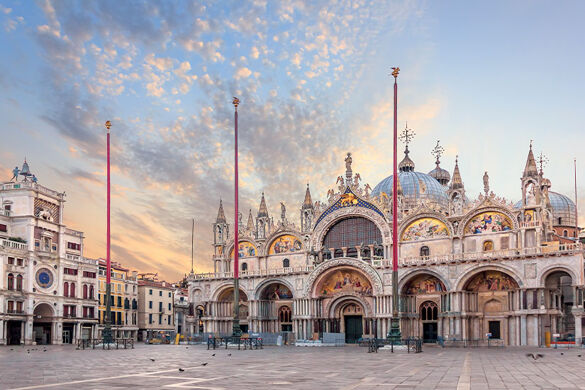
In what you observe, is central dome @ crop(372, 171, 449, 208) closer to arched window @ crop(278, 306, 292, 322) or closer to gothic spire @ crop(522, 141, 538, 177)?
arched window @ crop(278, 306, 292, 322)

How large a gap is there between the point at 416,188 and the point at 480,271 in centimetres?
2510

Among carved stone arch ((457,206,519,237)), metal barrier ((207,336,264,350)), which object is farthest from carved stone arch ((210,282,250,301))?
carved stone arch ((457,206,519,237))

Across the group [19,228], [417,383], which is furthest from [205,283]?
[417,383]

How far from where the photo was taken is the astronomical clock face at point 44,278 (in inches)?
2699

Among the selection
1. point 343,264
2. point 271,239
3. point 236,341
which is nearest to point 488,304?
point 343,264

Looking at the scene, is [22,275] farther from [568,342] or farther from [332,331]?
[568,342]

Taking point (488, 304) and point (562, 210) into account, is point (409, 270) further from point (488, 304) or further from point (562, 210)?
point (562, 210)

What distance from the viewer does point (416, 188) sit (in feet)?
264

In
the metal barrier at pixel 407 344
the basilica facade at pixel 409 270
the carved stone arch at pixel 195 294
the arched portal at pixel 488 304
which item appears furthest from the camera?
the carved stone arch at pixel 195 294

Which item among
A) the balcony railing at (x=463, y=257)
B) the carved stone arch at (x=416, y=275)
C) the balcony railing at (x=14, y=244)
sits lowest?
the carved stone arch at (x=416, y=275)

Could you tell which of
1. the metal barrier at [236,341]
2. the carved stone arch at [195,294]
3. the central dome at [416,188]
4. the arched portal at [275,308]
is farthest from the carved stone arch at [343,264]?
the central dome at [416,188]

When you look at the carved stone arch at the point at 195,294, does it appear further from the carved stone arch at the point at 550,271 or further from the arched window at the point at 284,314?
the carved stone arch at the point at 550,271

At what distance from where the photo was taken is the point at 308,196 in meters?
73.8

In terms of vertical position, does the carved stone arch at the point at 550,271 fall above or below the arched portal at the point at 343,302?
above
